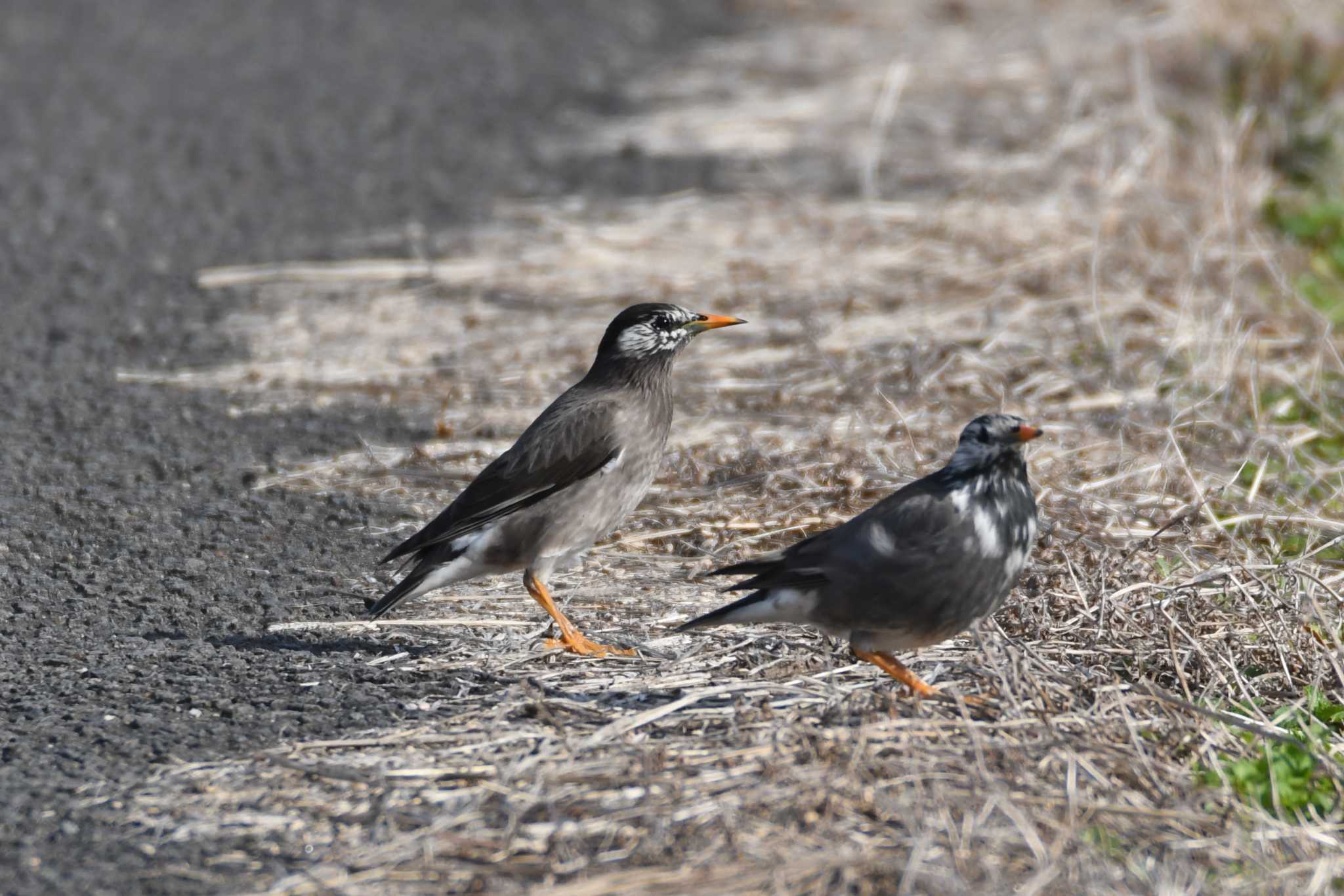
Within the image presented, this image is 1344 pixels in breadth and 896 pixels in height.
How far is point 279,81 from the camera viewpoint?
45.5 feet

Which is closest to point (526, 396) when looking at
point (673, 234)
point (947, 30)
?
point (673, 234)

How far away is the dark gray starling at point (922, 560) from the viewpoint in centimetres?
459

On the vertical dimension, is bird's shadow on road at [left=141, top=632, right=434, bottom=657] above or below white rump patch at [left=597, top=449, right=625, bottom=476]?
below

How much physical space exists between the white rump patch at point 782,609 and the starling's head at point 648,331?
59.6 inches

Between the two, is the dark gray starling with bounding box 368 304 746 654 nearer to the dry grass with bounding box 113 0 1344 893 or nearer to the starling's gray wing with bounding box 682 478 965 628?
the dry grass with bounding box 113 0 1344 893

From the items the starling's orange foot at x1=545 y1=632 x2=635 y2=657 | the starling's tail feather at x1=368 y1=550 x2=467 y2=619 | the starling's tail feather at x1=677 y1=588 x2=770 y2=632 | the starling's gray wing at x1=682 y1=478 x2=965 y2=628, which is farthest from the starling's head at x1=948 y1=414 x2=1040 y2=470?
the starling's tail feather at x1=368 y1=550 x2=467 y2=619

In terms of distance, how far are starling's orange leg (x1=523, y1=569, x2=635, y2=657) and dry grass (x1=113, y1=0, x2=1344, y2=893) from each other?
0.11 m

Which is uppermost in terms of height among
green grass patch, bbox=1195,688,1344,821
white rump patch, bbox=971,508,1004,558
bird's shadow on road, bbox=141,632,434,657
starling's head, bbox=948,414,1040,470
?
starling's head, bbox=948,414,1040,470

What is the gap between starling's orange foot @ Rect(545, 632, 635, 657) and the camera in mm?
5398

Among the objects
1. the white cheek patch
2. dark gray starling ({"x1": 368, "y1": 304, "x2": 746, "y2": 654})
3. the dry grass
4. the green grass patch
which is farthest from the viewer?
the white cheek patch

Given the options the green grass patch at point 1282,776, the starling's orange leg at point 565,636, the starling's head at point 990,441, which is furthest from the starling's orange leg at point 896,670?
the starling's orange leg at point 565,636

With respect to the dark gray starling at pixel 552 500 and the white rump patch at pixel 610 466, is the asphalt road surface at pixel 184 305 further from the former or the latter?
the white rump patch at pixel 610 466

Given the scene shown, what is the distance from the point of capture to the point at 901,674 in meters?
4.81

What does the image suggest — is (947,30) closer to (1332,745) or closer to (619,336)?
(619,336)
